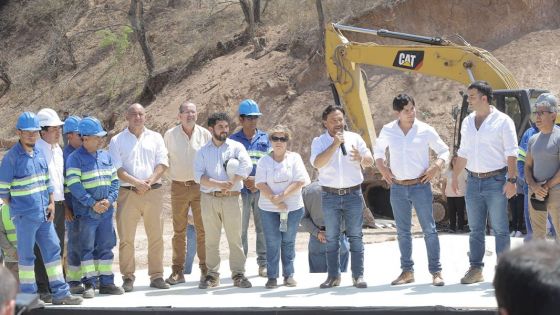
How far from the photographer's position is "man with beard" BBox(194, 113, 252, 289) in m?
9.32

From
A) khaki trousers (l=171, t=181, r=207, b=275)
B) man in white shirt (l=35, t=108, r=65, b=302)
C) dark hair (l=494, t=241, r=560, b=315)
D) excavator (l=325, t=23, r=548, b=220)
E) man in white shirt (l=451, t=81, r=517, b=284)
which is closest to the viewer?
dark hair (l=494, t=241, r=560, b=315)

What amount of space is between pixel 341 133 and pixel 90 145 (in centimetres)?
248

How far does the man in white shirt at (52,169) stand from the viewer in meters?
8.77

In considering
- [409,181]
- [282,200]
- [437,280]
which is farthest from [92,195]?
[437,280]

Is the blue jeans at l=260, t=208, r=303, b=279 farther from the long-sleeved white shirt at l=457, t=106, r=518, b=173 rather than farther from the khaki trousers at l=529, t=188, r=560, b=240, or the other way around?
the khaki trousers at l=529, t=188, r=560, b=240

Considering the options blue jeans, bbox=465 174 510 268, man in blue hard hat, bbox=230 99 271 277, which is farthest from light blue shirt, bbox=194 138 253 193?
blue jeans, bbox=465 174 510 268

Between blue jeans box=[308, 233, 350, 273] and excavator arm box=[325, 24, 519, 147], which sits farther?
excavator arm box=[325, 24, 519, 147]

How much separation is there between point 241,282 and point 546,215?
124 inches

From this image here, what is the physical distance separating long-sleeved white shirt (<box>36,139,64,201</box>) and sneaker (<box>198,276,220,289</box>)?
5.53ft

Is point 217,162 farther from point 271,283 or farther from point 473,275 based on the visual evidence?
point 473,275

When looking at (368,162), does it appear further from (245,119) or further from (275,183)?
(245,119)

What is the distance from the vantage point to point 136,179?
927cm

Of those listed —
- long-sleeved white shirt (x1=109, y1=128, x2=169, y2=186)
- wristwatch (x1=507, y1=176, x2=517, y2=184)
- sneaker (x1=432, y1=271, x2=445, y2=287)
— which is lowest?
sneaker (x1=432, y1=271, x2=445, y2=287)

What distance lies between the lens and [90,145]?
898 cm
